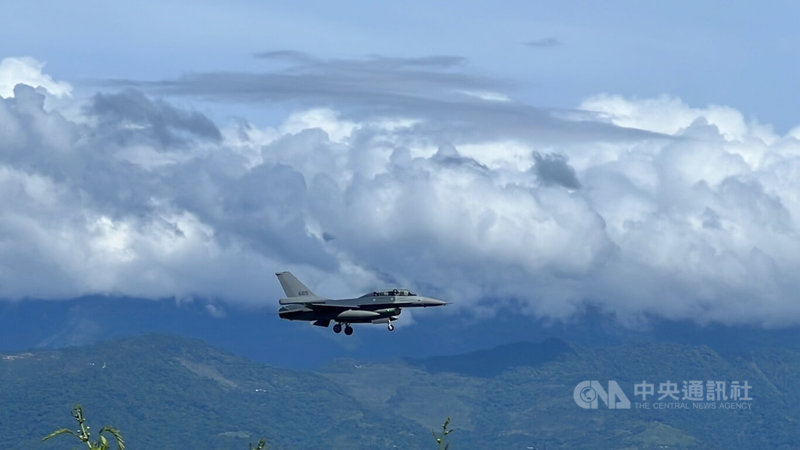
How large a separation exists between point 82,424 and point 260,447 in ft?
24.8

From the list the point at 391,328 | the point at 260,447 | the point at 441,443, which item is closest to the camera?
the point at 441,443

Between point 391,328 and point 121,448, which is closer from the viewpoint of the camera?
point 121,448

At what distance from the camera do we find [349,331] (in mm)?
186000

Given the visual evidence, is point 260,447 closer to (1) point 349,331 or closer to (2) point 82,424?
(2) point 82,424

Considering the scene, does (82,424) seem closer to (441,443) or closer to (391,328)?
(441,443)

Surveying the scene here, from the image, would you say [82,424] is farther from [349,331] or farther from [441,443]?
[349,331]

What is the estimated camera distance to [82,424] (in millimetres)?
41219

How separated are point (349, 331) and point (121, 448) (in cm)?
14632

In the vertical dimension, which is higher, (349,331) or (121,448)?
(349,331)

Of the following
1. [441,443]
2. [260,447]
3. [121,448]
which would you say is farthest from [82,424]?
[441,443]

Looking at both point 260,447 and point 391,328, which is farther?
point 391,328

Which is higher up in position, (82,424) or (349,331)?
(349,331)

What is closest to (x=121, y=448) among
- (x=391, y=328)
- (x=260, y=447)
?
(x=260, y=447)

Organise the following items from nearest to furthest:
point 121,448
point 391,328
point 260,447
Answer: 1. point 121,448
2. point 260,447
3. point 391,328
